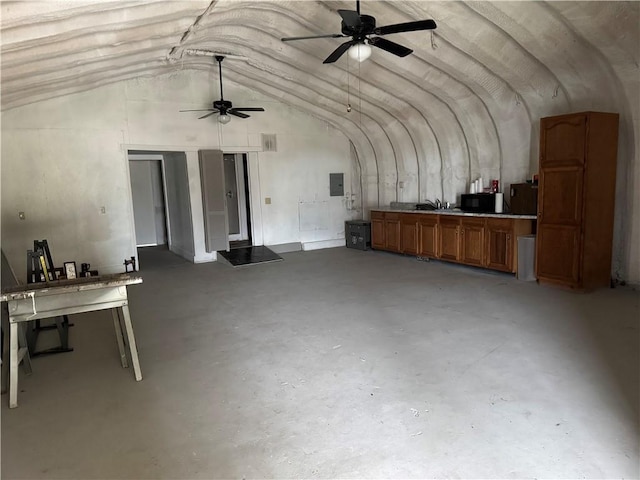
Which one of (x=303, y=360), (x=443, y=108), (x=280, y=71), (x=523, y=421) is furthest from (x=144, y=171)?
(x=523, y=421)

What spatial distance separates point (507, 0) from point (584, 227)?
2.99 metres

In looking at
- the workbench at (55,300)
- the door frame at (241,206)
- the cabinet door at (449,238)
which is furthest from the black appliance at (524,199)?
the door frame at (241,206)

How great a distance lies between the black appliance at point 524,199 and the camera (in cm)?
627

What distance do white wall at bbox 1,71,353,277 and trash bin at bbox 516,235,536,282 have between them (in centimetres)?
530

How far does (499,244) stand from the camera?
669 centimetres

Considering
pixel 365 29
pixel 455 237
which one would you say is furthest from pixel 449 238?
pixel 365 29

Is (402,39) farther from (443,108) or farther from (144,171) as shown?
(144,171)

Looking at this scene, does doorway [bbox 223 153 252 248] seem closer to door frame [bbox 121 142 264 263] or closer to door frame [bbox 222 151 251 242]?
door frame [bbox 222 151 251 242]

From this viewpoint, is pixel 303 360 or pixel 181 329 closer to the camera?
pixel 303 360

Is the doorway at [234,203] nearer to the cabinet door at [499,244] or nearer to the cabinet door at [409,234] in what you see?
the cabinet door at [409,234]

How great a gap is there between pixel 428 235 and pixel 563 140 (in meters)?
3.00

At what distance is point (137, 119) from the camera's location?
8062 mm

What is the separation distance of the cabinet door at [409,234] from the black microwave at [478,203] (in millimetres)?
1114

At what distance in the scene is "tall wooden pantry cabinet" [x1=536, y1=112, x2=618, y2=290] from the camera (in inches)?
213
